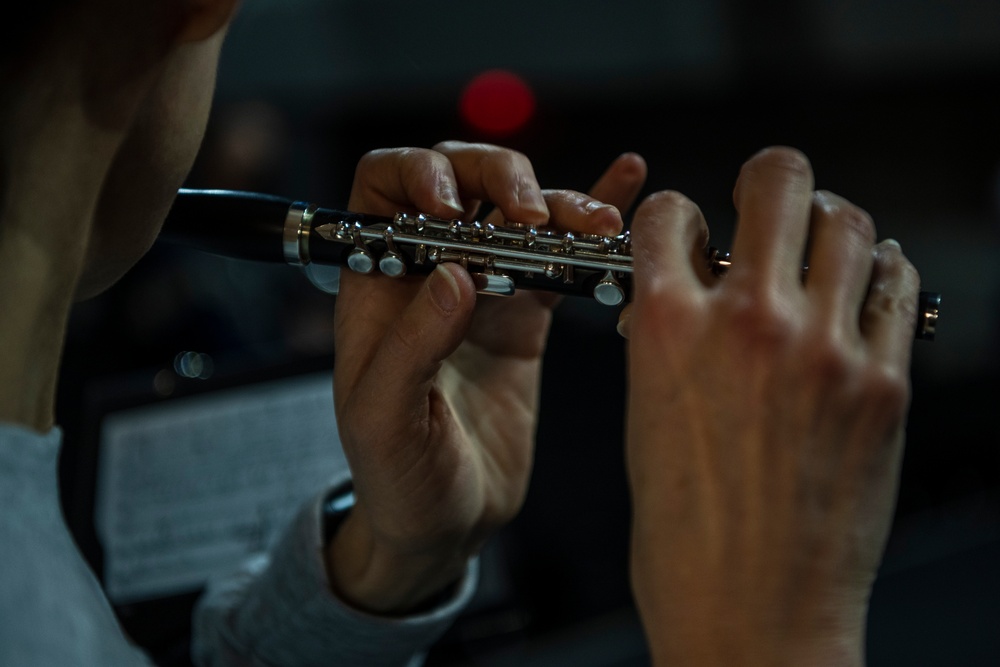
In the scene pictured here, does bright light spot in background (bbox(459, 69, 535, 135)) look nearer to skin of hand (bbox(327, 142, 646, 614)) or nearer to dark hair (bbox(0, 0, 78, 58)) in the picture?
skin of hand (bbox(327, 142, 646, 614))

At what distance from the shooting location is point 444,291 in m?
0.55

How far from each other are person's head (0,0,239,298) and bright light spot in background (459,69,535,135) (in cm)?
229

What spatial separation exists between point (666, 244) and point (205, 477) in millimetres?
687

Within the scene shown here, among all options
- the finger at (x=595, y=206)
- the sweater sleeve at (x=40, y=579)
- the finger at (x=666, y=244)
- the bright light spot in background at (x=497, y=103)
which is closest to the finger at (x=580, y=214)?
the finger at (x=595, y=206)

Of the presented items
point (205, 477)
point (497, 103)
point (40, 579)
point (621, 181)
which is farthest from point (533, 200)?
point (497, 103)

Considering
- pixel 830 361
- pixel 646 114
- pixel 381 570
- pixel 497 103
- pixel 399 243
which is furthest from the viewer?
pixel 646 114

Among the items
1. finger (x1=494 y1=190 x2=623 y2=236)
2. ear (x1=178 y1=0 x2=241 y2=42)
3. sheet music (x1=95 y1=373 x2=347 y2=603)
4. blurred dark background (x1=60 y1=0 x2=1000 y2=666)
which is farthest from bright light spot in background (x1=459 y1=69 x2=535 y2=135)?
ear (x1=178 y1=0 x2=241 y2=42)

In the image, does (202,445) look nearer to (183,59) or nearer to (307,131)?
(183,59)

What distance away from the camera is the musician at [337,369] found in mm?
425

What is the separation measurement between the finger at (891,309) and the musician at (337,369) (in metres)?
0.20

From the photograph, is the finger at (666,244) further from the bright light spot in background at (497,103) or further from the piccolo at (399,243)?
the bright light spot in background at (497,103)

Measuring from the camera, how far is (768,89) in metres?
2.64

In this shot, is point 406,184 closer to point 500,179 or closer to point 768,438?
point 500,179

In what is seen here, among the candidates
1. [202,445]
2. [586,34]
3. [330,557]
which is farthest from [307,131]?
[330,557]
